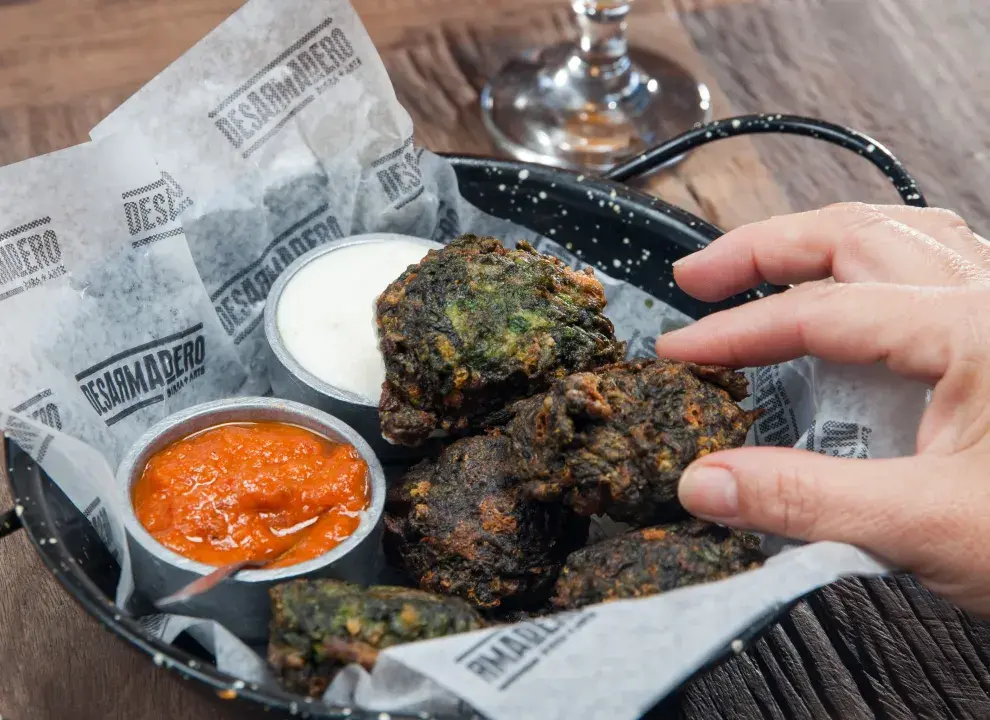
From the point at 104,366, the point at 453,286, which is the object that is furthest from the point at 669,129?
the point at 104,366

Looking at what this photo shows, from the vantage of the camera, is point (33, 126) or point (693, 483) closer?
point (693, 483)

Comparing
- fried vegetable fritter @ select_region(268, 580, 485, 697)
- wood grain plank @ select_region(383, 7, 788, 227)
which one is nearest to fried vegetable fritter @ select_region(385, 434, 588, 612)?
fried vegetable fritter @ select_region(268, 580, 485, 697)

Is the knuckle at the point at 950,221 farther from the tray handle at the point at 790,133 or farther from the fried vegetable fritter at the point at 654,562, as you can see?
the fried vegetable fritter at the point at 654,562

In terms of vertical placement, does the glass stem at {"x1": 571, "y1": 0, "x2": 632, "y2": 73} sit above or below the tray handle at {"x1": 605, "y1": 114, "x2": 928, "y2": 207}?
below

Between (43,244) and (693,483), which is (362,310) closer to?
(43,244)

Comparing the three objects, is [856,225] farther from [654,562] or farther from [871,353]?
[654,562]

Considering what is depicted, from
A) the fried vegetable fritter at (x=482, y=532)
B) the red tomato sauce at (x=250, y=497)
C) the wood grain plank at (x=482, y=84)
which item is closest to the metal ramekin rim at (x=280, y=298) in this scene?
the red tomato sauce at (x=250, y=497)

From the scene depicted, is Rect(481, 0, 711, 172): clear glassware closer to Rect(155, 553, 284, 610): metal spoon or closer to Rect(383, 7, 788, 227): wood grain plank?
Rect(383, 7, 788, 227): wood grain plank
